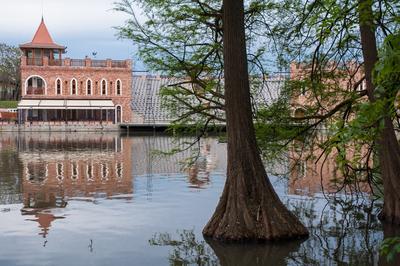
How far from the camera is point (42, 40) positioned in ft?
285

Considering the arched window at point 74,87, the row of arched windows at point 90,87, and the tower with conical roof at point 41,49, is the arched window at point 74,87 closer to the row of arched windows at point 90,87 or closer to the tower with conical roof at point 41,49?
the row of arched windows at point 90,87

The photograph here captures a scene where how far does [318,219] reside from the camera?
1538 centimetres

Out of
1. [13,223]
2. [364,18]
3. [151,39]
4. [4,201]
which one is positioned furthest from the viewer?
[4,201]

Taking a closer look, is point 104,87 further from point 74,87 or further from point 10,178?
point 10,178

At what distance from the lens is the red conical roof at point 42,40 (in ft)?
278

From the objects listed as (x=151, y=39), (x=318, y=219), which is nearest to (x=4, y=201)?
(x=151, y=39)

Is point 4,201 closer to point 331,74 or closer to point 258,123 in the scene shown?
point 258,123

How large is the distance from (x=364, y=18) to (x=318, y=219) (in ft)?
24.6

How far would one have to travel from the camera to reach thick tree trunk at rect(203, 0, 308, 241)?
11.9m

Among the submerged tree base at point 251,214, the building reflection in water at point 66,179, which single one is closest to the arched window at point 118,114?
the building reflection in water at point 66,179

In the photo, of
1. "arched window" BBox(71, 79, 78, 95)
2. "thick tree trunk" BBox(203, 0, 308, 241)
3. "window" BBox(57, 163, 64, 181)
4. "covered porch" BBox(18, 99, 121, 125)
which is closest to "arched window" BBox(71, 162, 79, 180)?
"window" BBox(57, 163, 64, 181)

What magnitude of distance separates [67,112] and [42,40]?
13160 millimetres

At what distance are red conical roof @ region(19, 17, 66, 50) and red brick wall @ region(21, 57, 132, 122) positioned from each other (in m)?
2.46

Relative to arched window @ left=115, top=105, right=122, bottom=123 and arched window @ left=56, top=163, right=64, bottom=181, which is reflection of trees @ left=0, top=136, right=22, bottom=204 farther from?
arched window @ left=115, top=105, right=122, bottom=123
